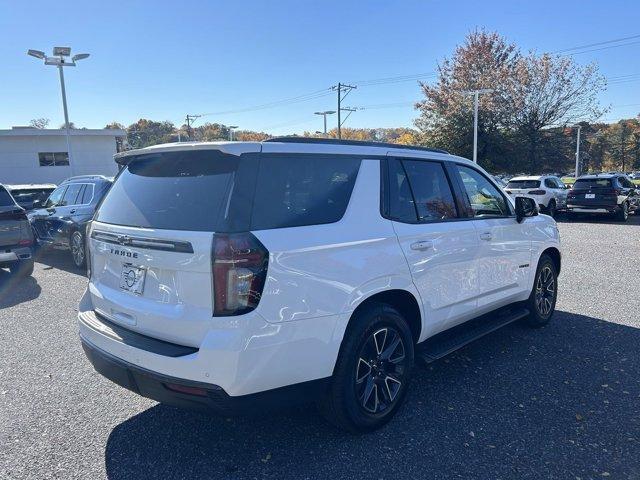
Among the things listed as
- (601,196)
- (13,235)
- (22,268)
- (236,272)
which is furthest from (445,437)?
(601,196)

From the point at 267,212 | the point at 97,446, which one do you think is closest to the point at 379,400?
the point at 267,212

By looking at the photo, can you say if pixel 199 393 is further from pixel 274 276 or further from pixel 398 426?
pixel 398 426

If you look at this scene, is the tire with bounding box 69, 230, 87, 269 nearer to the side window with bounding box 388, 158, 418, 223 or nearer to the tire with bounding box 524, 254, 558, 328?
the side window with bounding box 388, 158, 418, 223

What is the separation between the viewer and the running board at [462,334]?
3619 millimetres

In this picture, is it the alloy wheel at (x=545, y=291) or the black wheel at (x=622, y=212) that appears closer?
the alloy wheel at (x=545, y=291)

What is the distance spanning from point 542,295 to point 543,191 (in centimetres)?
1368

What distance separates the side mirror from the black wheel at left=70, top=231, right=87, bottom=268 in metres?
7.43

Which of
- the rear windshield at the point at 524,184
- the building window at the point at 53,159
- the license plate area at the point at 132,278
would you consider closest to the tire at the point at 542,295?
the license plate area at the point at 132,278

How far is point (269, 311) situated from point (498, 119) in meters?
32.6

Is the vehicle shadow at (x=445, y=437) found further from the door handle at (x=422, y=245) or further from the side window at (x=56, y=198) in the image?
the side window at (x=56, y=198)

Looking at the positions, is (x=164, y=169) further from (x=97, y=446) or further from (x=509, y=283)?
(x=509, y=283)

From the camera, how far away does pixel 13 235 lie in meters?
7.86

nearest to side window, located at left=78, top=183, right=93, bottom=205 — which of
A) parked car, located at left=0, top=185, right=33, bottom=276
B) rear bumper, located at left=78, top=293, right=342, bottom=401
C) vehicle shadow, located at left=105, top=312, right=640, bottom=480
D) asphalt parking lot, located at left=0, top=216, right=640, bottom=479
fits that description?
parked car, located at left=0, top=185, right=33, bottom=276

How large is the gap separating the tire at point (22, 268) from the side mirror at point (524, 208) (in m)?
7.88
